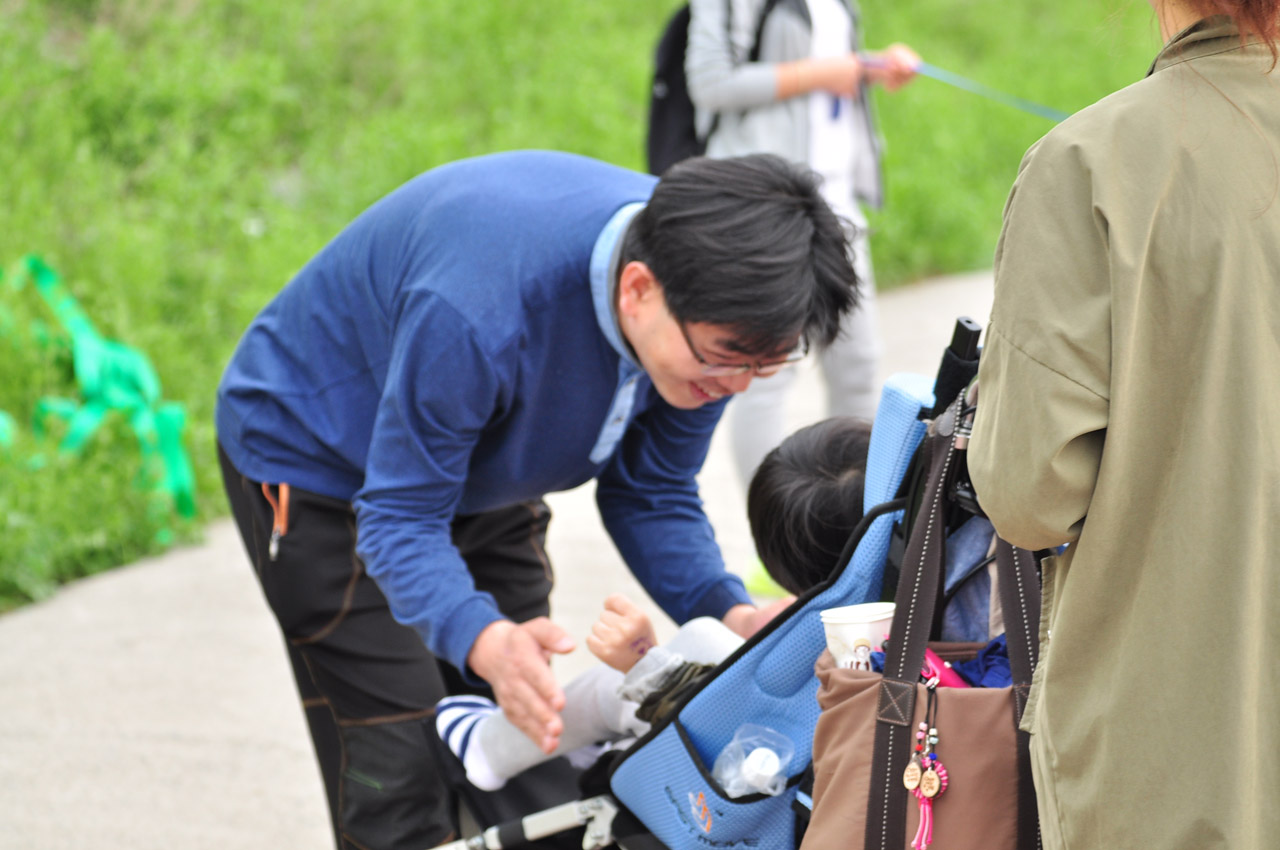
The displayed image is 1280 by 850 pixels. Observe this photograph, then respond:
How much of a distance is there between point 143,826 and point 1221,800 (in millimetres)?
2507

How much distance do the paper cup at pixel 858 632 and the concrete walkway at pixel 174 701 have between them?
1.82m

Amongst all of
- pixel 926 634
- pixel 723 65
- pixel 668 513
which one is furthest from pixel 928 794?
pixel 723 65

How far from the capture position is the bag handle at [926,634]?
4.37 feet

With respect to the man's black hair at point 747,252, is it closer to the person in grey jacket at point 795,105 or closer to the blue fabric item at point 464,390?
the blue fabric item at point 464,390

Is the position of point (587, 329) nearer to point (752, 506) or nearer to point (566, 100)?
point (752, 506)

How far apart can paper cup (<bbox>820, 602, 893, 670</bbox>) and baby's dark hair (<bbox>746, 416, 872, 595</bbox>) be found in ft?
1.02

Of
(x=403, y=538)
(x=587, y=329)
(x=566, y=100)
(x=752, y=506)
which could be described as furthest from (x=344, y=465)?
(x=566, y=100)

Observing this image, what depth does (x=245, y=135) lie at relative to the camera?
21.9 ft

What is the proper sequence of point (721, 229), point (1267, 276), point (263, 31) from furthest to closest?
1. point (263, 31)
2. point (721, 229)
3. point (1267, 276)

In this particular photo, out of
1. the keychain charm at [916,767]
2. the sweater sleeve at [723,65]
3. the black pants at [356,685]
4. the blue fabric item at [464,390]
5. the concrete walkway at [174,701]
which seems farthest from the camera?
the sweater sleeve at [723,65]

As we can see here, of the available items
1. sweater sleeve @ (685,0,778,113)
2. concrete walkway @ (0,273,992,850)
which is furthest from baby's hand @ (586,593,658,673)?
sweater sleeve @ (685,0,778,113)

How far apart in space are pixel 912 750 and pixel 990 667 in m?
0.21

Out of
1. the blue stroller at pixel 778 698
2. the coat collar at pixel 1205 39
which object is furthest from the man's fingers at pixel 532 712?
the coat collar at pixel 1205 39

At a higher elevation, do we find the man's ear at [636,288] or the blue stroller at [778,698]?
the man's ear at [636,288]
